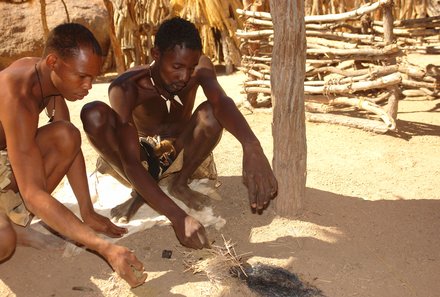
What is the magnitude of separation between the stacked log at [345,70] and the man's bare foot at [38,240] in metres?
3.06

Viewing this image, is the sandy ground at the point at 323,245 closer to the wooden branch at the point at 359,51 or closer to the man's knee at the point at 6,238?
the man's knee at the point at 6,238

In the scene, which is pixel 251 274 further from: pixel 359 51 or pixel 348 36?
pixel 348 36

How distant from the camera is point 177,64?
2758 millimetres

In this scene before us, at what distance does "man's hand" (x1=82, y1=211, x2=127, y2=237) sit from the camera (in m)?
2.77

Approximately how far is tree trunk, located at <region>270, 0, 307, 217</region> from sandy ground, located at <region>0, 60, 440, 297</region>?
193mm

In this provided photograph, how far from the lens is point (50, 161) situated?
8.55 ft

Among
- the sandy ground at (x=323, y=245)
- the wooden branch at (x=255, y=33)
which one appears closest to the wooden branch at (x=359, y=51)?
the wooden branch at (x=255, y=33)

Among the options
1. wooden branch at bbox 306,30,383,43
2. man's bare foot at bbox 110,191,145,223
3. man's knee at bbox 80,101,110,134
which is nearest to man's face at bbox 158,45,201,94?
man's knee at bbox 80,101,110,134

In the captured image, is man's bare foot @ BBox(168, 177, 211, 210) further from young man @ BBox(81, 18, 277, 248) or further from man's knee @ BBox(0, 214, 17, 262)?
man's knee @ BBox(0, 214, 17, 262)

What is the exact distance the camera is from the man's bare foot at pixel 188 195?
123 inches

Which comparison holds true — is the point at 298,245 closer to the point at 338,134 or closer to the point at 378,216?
the point at 378,216

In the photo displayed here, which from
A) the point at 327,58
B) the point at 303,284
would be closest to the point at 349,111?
the point at 327,58

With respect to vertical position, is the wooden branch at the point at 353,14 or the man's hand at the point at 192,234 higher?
the wooden branch at the point at 353,14

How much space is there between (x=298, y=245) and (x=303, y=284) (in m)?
0.37
